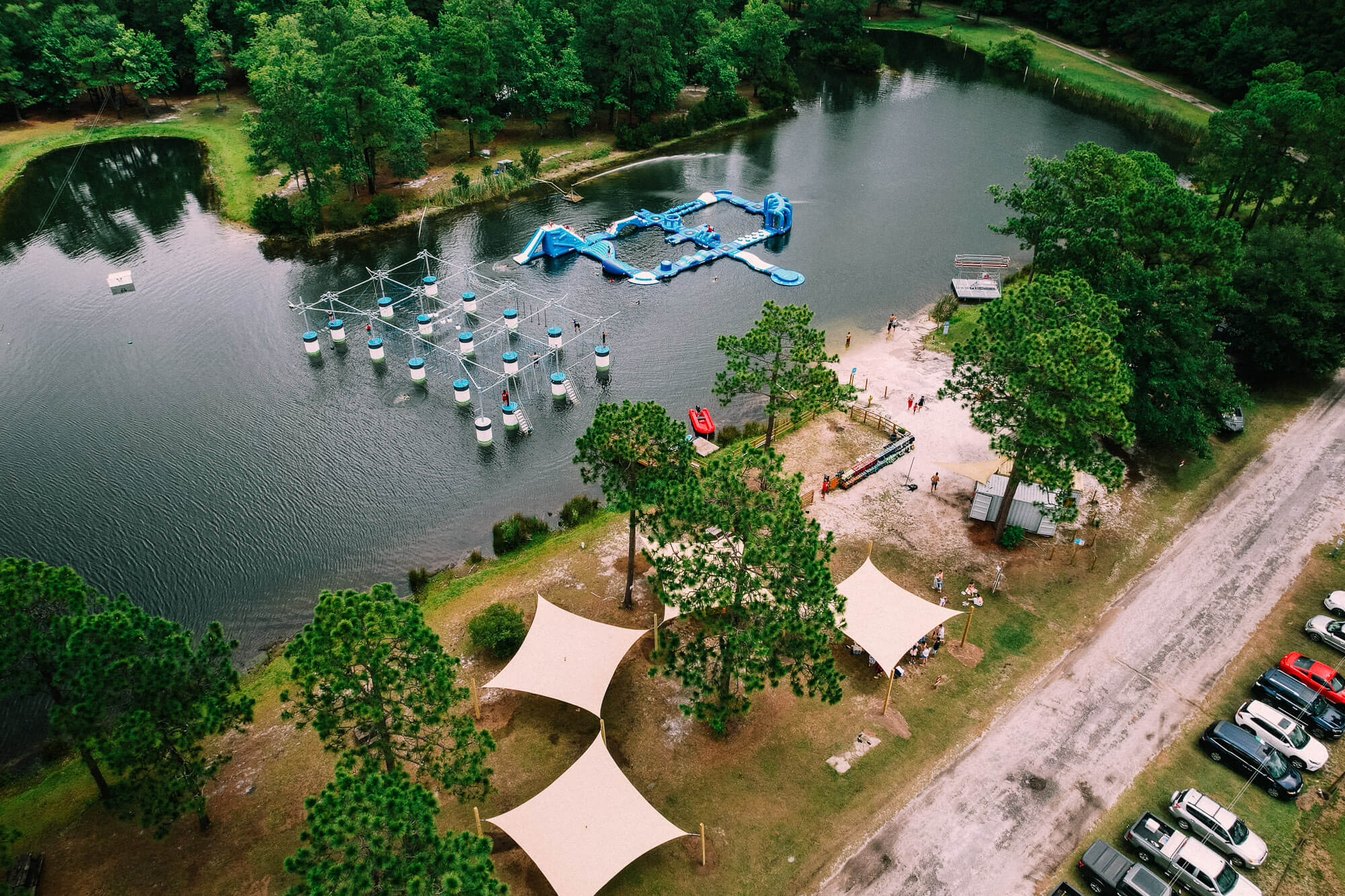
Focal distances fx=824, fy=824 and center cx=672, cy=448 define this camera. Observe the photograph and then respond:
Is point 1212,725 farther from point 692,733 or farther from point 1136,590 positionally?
point 692,733

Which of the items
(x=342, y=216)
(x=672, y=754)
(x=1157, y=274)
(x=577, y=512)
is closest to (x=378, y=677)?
(x=672, y=754)

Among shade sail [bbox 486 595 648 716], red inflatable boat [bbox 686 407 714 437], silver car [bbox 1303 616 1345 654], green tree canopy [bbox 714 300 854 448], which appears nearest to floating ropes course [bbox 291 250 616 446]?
red inflatable boat [bbox 686 407 714 437]

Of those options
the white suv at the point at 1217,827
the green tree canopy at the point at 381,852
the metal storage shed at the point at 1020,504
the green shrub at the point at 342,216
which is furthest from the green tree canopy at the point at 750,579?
the green shrub at the point at 342,216

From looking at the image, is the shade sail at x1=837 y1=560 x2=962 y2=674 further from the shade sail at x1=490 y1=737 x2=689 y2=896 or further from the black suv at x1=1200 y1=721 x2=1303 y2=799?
the shade sail at x1=490 y1=737 x2=689 y2=896

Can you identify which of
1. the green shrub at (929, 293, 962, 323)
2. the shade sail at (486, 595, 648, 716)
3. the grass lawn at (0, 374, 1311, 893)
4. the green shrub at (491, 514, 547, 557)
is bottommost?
the green shrub at (491, 514, 547, 557)

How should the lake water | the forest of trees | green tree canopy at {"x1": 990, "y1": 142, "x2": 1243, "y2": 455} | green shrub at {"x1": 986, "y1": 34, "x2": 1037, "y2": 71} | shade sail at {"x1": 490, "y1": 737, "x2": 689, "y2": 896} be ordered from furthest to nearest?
green shrub at {"x1": 986, "y1": 34, "x2": 1037, "y2": 71}
the forest of trees
green tree canopy at {"x1": 990, "y1": 142, "x2": 1243, "y2": 455}
the lake water
shade sail at {"x1": 490, "y1": 737, "x2": 689, "y2": 896}

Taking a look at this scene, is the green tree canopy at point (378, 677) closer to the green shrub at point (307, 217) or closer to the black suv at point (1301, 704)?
the black suv at point (1301, 704)

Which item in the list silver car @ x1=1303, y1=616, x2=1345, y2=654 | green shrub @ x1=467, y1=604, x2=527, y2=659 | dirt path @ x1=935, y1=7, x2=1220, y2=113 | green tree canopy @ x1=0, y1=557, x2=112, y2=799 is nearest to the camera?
green tree canopy @ x1=0, y1=557, x2=112, y2=799
